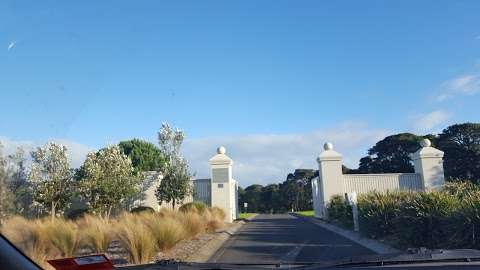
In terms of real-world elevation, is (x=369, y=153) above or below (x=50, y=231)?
above

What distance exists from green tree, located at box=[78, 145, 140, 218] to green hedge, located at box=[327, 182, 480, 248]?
15021mm

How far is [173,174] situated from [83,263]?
2769 cm

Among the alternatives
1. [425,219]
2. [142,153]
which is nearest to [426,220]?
[425,219]

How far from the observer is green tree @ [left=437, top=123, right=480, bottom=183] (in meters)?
52.7

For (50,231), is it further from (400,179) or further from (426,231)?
(400,179)

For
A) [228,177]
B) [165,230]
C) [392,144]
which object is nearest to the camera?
[165,230]

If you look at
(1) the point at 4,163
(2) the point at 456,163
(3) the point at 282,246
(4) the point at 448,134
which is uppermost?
(4) the point at 448,134

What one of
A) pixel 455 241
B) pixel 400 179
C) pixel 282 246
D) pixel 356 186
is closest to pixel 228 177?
pixel 356 186

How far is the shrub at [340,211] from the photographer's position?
2202cm

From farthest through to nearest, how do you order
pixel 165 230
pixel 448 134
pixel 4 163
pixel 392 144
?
1. pixel 392 144
2. pixel 448 134
3. pixel 165 230
4. pixel 4 163

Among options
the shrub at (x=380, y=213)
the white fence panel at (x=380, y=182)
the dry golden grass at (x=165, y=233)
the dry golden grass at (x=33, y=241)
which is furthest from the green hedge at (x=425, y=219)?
the white fence panel at (x=380, y=182)

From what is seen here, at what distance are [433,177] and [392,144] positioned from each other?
34865mm

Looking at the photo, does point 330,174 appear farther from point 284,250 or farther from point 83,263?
point 83,263

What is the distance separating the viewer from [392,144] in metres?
64.8
